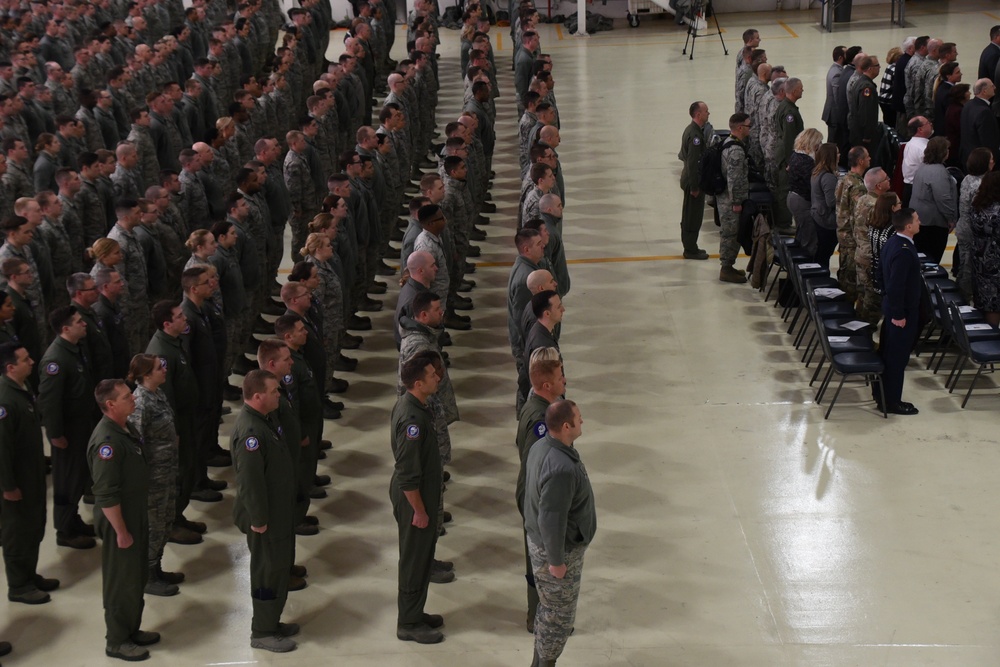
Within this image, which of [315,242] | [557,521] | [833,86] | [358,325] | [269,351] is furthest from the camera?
[833,86]

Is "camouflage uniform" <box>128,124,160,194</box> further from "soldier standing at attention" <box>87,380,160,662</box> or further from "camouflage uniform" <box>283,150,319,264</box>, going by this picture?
"soldier standing at attention" <box>87,380,160,662</box>

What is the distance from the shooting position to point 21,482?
668 centimetres

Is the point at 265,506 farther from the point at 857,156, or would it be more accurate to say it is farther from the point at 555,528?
the point at 857,156

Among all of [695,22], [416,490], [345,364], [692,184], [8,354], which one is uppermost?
[695,22]

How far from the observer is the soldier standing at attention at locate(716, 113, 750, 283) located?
10.6 m

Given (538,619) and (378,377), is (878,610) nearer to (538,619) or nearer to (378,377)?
(538,619)

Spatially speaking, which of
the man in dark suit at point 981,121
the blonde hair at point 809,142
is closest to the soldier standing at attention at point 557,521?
the blonde hair at point 809,142

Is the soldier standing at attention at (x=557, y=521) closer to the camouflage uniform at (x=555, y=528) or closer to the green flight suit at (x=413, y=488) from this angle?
the camouflage uniform at (x=555, y=528)

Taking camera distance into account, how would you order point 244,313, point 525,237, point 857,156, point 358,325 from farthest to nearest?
point 358,325 < point 857,156 < point 244,313 < point 525,237

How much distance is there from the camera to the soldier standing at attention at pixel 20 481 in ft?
21.5

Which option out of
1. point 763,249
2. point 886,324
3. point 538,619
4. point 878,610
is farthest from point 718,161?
point 538,619

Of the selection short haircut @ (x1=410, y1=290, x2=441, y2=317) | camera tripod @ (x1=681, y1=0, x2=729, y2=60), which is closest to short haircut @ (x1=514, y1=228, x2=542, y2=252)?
short haircut @ (x1=410, y1=290, x2=441, y2=317)

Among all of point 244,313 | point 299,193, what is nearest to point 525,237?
point 244,313

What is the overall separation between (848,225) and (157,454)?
5.92 m
